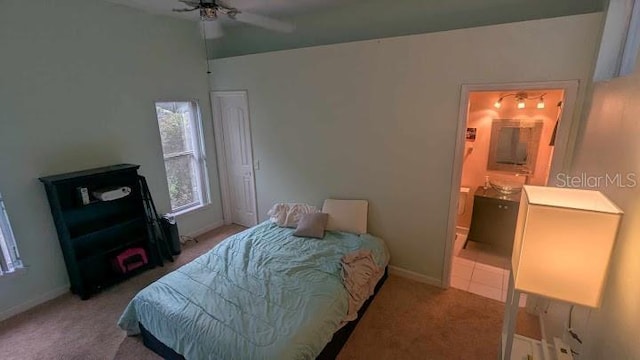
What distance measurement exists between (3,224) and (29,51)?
5.50 ft

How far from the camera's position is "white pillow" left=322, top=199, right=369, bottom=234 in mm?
3461

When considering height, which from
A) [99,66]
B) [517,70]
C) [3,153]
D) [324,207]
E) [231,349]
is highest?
[99,66]

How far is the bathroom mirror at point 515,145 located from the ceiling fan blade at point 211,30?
424 cm

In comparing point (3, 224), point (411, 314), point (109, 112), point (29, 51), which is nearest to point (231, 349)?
point (411, 314)

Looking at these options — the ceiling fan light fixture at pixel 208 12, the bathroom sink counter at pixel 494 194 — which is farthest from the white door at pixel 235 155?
the bathroom sink counter at pixel 494 194

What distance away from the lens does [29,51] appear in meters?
2.76

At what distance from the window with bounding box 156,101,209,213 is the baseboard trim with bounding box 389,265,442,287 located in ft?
10.2

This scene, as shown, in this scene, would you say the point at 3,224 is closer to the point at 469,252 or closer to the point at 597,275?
the point at 597,275

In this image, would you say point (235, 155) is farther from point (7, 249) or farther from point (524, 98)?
point (524, 98)

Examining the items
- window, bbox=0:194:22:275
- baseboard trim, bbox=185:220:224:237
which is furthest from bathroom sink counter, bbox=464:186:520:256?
window, bbox=0:194:22:275

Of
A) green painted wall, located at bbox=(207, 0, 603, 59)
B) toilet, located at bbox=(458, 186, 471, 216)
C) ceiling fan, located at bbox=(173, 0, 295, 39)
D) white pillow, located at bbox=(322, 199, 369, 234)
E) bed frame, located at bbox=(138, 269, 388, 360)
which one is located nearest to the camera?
bed frame, located at bbox=(138, 269, 388, 360)

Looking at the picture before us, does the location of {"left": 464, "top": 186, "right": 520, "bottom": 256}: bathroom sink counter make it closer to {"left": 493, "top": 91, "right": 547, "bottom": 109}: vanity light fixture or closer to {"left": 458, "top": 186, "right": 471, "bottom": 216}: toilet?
{"left": 458, "top": 186, "right": 471, "bottom": 216}: toilet

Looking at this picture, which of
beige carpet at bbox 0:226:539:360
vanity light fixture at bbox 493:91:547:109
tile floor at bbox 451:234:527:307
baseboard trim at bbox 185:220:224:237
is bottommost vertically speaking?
beige carpet at bbox 0:226:539:360

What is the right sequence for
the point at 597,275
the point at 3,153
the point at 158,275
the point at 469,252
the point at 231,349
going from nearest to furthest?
the point at 597,275
the point at 231,349
the point at 3,153
the point at 158,275
the point at 469,252
